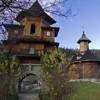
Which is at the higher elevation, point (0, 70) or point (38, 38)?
point (38, 38)

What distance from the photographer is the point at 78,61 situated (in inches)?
1639

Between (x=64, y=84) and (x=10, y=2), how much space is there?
23.5 feet

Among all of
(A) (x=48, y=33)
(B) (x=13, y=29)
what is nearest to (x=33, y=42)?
(A) (x=48, y=33)

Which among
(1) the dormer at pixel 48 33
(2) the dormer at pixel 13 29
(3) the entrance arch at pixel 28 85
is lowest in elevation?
(3) the entrance arch at pixel 28 85

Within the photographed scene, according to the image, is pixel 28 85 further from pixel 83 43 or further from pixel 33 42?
pixel 33 42

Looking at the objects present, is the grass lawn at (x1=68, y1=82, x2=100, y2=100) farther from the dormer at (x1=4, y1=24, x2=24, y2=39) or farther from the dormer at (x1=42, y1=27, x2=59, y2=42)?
the dormer at (x1=42, y1=27, x2=59, y2=42)

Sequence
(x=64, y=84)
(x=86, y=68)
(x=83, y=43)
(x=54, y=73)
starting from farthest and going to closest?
(x=83, y=43), (x=86, y=68), (x=54, y=73), (x=64, y=84)

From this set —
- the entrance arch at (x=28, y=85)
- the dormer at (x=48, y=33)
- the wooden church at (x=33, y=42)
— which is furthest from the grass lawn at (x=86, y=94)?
the dormer at (x=48, y=33)

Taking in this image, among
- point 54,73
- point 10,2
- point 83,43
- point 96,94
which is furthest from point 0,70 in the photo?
point 83,43

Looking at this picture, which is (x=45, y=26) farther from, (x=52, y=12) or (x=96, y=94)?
(x=52, y=12)

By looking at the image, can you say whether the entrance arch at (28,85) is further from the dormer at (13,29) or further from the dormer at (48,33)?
the dormer at (13,29)

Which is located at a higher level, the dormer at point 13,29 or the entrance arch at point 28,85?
the dormer at point 13,29

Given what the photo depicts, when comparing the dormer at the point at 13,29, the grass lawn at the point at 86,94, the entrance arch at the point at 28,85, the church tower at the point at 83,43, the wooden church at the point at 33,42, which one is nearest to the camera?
the dormer at the point at 13,29

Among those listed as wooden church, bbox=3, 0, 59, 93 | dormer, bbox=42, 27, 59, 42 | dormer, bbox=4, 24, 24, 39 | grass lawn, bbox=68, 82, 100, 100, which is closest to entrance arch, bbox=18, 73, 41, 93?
wooden church, bbox=3, 0, 59, 93
